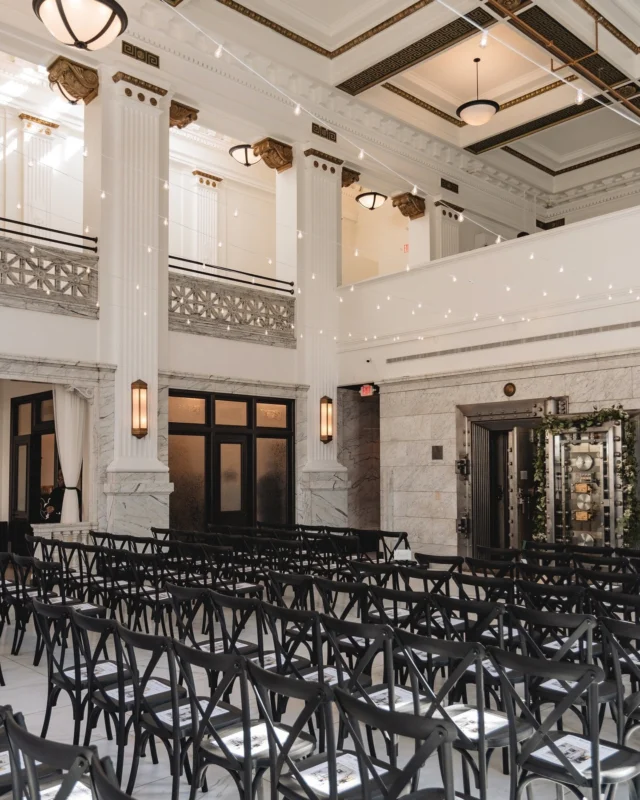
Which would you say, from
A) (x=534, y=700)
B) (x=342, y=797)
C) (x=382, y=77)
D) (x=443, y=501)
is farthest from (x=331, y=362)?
(x=342, y=797)


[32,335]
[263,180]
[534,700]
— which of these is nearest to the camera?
[534,700]

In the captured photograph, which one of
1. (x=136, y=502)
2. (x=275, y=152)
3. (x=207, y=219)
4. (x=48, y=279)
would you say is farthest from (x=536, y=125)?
(x=136, y=502)

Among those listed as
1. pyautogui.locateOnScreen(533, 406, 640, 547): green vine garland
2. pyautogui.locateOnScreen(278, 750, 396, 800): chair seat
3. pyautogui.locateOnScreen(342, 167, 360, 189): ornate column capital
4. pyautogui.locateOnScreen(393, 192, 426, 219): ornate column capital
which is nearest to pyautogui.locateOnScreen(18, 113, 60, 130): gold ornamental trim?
pyautogui.locateOnScreen(342, 167, 360, 189): ornate column capital

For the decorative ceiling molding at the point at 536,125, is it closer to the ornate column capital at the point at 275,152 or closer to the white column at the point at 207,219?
the ornate column capital at the point at 275,152

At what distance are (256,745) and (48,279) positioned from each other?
7506 millimetres

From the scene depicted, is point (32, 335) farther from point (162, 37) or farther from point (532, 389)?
point (532, 389)

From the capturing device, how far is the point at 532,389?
9.91 meters

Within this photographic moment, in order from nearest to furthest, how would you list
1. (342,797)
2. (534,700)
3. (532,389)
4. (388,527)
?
(342,797) → (534,700) → (532,389) → (388,527)

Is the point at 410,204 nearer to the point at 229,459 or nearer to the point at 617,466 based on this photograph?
the point at 229,459

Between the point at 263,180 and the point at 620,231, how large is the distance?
785cm

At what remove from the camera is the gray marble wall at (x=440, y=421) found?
9398 mm

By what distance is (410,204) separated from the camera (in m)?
13.7

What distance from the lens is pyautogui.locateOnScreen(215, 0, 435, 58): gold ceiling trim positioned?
10211 millimetres

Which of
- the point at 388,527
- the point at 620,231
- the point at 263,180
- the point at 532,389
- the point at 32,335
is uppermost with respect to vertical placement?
the point at 263,180
